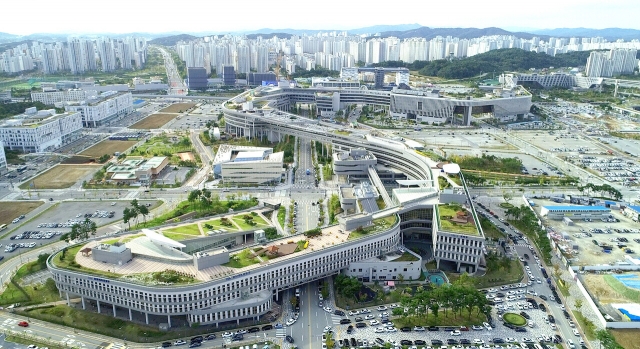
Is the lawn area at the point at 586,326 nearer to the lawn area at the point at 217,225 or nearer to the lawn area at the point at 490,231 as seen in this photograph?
the lawn area at the point at 490,231

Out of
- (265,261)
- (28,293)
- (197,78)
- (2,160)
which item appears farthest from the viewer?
(197,78)

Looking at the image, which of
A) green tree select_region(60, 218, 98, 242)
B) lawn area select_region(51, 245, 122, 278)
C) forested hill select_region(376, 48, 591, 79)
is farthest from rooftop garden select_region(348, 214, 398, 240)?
forested hill select_region(376, 48, 591, 79)

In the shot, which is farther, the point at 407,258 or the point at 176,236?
the point at 176,236

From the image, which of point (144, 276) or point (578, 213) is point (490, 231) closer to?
point (578, 213)

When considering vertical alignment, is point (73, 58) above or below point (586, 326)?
above

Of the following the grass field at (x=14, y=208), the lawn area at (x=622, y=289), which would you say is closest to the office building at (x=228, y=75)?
the grass field at (x=14, y=208)

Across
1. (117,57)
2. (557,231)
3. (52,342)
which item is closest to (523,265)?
(557,231)

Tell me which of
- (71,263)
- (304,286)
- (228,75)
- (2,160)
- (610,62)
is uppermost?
(610,62)

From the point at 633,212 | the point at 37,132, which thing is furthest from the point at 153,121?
the point at 633,212
